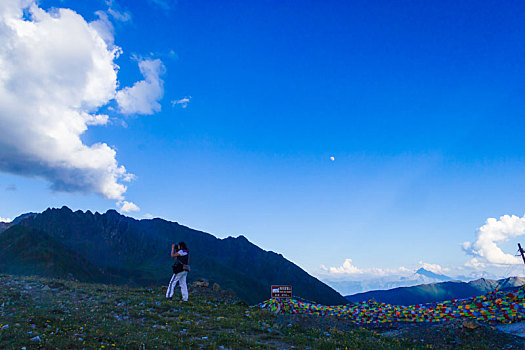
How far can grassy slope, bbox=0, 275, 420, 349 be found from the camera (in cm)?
1194

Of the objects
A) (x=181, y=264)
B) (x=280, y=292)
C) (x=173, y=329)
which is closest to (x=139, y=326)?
(x=173, y=329)

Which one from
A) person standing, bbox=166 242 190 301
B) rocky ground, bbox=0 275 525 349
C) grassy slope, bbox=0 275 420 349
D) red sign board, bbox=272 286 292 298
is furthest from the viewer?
red sign board, bbox=272 286 292 298

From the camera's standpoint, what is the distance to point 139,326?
14844 millimetres

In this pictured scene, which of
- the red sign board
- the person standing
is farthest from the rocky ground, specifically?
the red sign board

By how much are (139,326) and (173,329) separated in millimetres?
1511

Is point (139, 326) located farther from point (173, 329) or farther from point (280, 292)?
point (280, 292)

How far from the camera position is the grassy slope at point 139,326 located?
1194 cm

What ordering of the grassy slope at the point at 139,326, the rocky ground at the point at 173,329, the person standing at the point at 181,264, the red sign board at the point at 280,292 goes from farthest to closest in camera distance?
the red sign board at the point at 280,292 < the person standing at the point at 181,264 < the rocky ground at the point at 173,329 < the grassy slope at the point at 139,326

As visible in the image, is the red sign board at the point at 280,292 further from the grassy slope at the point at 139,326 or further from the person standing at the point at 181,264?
the person standing at the point at 181,264

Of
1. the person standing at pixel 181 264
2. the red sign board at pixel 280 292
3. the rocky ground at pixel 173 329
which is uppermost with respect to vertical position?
the person standing at pixel 181 264

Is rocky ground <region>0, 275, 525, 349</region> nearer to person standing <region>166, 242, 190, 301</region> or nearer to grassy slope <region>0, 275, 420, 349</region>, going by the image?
grassy slope <region>0, 275, 420, 349</region>

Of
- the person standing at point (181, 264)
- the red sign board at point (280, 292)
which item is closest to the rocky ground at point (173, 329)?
the person standing at point (181, 264)

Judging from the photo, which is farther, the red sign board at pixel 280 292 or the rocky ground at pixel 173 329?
the red sign board at pixel 280 292

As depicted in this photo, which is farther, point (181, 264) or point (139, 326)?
point (181, 264)
